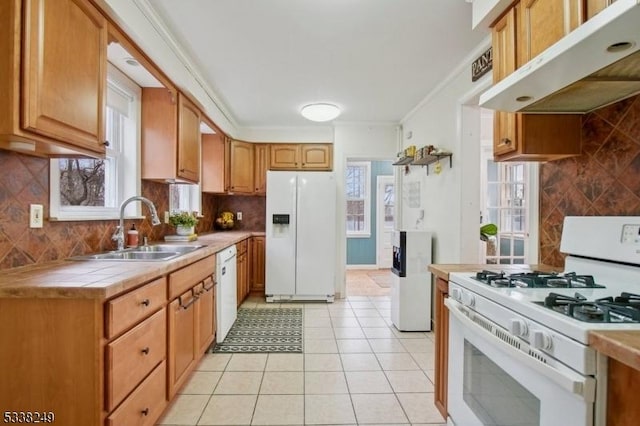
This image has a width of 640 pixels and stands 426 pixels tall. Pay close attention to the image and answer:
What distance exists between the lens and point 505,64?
5.69 ft

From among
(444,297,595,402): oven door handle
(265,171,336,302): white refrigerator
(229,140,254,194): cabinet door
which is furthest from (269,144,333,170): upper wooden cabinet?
(444,297,595,402): oven door handle

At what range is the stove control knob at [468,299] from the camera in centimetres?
A: 136

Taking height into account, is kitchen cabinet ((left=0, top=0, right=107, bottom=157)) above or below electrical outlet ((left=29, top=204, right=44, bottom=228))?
above

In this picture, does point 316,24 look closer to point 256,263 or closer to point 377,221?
point 256,263

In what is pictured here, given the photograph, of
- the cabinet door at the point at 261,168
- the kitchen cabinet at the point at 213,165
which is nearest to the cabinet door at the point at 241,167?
the cabinet door at the point at 261,168

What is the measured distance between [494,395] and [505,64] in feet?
5.14

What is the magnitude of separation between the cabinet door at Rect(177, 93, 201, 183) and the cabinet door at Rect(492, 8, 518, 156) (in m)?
2.33

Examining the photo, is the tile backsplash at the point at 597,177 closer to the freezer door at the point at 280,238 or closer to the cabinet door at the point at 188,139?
the cabinet door at the point at 188,139

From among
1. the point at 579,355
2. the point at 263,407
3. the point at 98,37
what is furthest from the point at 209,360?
the point at 579,355

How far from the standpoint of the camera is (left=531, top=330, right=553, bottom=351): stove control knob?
3.05ft

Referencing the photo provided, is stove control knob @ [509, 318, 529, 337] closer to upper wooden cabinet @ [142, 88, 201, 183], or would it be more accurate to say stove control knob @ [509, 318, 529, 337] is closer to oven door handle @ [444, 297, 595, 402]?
oven door handle @ [444, 297, 595, 402]

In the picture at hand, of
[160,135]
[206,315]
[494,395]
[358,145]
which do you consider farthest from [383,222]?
[494,395]

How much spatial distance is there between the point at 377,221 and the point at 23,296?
6017mm

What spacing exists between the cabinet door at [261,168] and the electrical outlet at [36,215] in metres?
3.09
